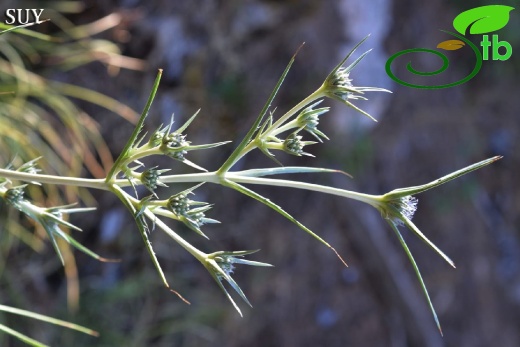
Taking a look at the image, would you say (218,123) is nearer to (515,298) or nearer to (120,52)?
(120,52)

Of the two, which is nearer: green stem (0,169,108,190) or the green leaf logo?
green stem (0,169,108,190)

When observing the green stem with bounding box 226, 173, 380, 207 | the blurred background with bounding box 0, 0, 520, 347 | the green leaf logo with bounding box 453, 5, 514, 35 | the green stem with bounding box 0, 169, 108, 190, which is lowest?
the blurred background with bounding box 0, 0, 520, 347

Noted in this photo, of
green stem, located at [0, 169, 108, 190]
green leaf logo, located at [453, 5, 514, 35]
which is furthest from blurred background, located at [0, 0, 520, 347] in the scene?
green stem, located at [0, 169, 108, 190]

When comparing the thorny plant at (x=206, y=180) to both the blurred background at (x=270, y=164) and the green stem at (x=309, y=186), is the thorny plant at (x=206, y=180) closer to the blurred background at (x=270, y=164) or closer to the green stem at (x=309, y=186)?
the green stem at (x=309, y=186)

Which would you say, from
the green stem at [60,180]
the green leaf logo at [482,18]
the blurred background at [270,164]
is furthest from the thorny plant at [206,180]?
the green leaf logo at [482,18]

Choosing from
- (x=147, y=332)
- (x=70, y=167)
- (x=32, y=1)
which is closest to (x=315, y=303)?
(x=147, y=332)

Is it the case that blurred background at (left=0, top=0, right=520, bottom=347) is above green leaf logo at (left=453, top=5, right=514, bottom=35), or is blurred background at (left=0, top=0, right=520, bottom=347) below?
below

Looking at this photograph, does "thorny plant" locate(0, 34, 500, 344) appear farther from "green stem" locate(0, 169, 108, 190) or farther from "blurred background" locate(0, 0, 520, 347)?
"blurred background" locate(0, 0, 520, 347)
